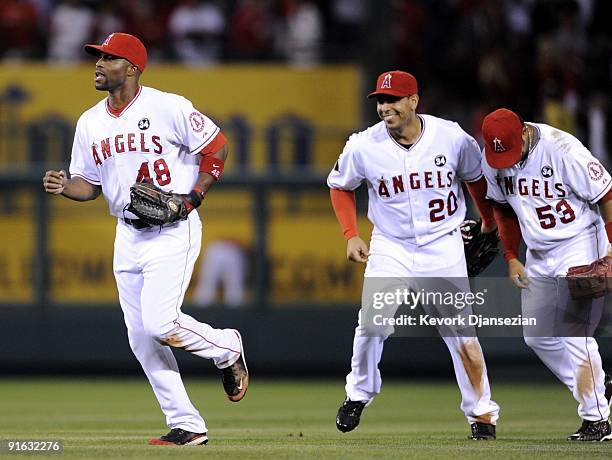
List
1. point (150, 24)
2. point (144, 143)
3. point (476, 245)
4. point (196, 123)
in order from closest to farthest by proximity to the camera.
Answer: point (144, 143)
point (196, 123)
point (476, 245)
point (150, 24)

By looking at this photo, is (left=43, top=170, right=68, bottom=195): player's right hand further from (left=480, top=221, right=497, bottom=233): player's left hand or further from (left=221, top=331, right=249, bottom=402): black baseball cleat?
(left=480, top=221, right=497, bottom=233): player's left hand

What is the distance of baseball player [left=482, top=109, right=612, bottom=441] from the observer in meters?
8.02

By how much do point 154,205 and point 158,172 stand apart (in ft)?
1.14

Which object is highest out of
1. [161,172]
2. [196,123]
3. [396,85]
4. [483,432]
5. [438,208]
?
[396,85]

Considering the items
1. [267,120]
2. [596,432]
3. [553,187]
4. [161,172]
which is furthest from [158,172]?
[267,120]

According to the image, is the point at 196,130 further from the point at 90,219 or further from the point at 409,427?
the point at 90,219

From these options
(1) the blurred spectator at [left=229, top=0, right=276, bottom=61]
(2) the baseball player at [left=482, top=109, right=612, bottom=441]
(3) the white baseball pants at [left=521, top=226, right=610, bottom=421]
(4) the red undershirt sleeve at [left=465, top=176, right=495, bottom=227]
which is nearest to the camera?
(2) the baseball player at [left=482, top=109, right=612, bottom=441]

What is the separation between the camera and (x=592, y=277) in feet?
26.9

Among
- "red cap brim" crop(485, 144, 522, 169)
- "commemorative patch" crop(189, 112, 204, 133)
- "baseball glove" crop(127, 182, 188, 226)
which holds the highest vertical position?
"commemorative patch" crop(189, 112, 204, 133)

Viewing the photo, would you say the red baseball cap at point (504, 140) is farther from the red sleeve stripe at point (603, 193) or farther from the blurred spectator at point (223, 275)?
the blurred spectator at point (223, 275)

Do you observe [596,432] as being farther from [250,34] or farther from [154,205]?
[250,34]

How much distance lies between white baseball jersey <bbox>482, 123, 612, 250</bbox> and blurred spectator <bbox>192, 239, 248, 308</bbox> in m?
6.54

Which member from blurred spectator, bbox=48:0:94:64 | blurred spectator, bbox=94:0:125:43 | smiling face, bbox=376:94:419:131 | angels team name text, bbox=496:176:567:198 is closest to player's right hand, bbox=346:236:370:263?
smiling face, bbox=376:94:419:131

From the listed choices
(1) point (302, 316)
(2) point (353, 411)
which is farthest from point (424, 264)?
(1) point (302, 316)
